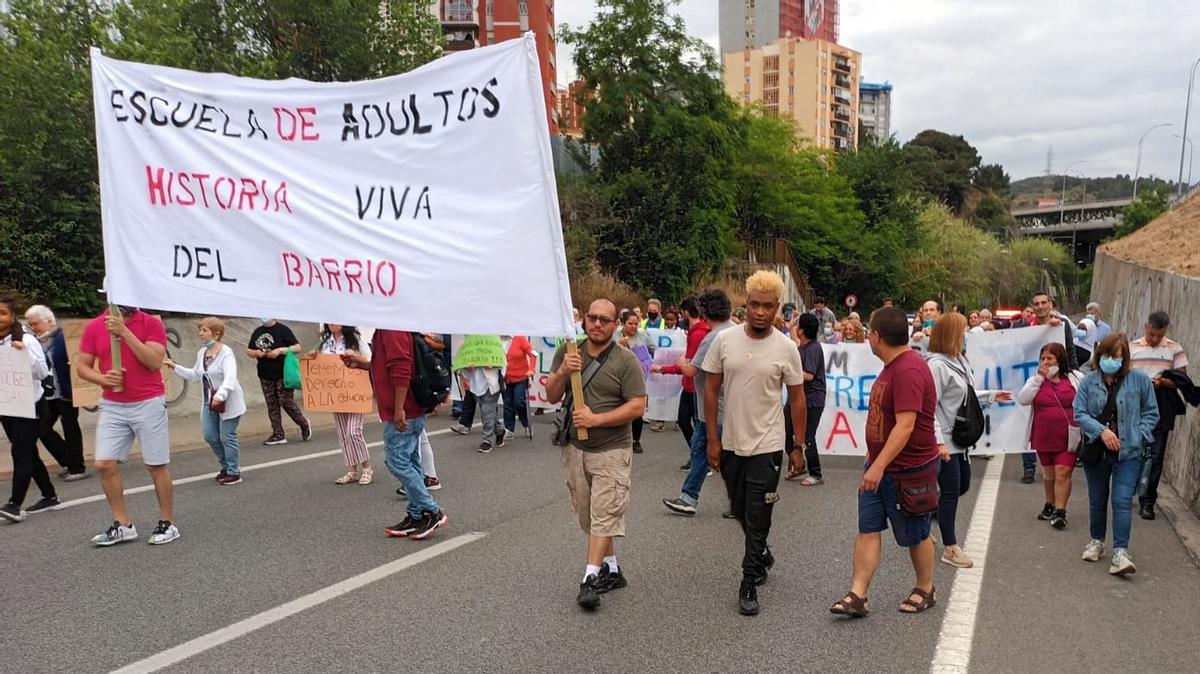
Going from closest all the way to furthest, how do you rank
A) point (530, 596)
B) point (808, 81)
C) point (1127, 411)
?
point (530, 596), point (1127, 411), point (808, 81)

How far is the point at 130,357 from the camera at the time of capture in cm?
609

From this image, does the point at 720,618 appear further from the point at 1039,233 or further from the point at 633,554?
the point at 1039,233

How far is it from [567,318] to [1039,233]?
373 feet

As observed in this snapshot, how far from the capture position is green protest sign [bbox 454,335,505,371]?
10.7 metres

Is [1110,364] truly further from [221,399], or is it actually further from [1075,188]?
[1075,188]

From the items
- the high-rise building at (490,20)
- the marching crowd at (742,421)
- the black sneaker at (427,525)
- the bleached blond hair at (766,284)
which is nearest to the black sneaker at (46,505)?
the marching crowd at (742,421)

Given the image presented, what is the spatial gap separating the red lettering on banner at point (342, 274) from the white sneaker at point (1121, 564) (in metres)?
4.88

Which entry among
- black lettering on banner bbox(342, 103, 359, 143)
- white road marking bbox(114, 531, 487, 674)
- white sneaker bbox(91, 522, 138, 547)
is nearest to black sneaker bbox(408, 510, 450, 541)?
white road marking bbox(114, 531, 487, 674)

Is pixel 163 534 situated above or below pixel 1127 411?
below

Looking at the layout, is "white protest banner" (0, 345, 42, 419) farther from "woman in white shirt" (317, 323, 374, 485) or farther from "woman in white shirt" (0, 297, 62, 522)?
"woman in white shirt" (317, 323, 374, 485)

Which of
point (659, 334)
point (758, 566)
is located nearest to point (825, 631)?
point (758, 566)

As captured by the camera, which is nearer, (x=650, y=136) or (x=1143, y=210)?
(x=650, y=136)

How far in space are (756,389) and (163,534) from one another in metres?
4.32

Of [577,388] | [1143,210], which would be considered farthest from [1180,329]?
[1143,210]
